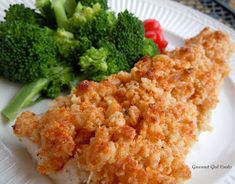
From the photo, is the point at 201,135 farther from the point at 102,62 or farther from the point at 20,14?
the point at 20,14

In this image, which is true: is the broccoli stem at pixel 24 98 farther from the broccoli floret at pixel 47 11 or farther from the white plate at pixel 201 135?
the broccoli floret at pixel 47 11

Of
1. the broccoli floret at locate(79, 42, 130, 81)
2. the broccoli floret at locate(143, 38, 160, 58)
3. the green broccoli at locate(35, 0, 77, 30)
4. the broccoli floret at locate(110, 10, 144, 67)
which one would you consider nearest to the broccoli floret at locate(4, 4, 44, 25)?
the green broccoli at locate(35, 0, 77, 30)

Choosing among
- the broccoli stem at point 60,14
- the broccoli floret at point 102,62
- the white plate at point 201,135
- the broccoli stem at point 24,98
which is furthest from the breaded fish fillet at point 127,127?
the broccoli stem at point 60,14

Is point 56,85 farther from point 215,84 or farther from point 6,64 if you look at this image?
point 215,84

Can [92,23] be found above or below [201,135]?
above

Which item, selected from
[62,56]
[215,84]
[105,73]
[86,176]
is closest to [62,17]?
[62,56]

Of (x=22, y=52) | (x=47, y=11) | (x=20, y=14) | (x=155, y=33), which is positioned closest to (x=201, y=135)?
(x=155, y=33)

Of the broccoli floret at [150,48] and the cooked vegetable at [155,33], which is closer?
the broccoli floret at [150,48]

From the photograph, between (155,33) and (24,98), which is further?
(155,33)
